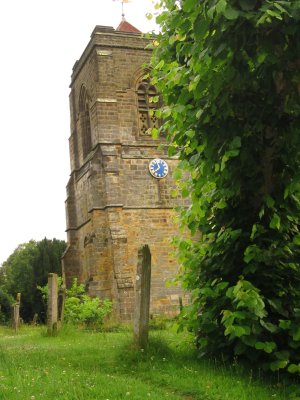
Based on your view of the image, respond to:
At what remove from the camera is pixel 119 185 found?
23953 mm

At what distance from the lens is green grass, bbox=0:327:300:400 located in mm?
5355

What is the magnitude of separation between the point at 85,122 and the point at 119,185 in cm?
557

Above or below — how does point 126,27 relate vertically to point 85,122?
above

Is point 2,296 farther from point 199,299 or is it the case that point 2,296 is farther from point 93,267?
point 199,299

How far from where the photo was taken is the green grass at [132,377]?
5355mm

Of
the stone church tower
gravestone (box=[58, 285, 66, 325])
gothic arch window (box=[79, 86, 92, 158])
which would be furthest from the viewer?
gothic arch window (box=[79, 86, 92, 158])

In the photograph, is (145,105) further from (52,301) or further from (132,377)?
(132,377)

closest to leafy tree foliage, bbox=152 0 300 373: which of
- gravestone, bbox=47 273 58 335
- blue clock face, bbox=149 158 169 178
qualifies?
gravestone, bbox=47 273 58 335

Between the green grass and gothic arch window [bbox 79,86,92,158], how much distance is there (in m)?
19.9

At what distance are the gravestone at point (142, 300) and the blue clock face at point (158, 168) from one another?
1697 cm

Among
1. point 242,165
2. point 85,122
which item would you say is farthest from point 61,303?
point 85,122

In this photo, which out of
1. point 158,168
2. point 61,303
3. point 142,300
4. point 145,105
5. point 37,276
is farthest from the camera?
point 37,276

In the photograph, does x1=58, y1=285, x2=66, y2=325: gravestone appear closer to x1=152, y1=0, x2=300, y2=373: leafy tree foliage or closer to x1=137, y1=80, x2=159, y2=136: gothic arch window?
x1=152, y1=0, x2=300, y2=373: leafy tree foliage

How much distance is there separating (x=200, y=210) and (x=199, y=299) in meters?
1.13
